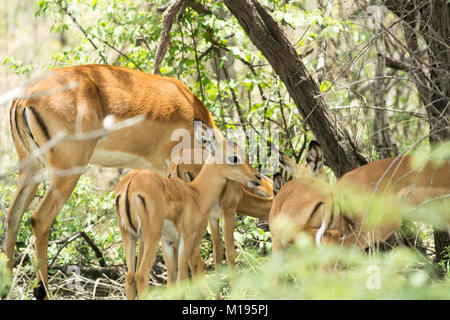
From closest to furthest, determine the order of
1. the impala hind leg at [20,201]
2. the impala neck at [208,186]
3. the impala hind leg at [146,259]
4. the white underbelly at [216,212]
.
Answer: the impala hind leg at [146,259] → the impala neck at [208,186] → the impala hind leg at [20,201] → the white underbelly at [216,212]

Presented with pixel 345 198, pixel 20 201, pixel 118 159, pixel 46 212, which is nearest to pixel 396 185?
pixel 345 198

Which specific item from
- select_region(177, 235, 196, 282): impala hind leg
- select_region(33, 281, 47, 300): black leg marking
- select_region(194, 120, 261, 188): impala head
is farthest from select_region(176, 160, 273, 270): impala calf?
select_region(33, 281, 47, 300): black leg marking

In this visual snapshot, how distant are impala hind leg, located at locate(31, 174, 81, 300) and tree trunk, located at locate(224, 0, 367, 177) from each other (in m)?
1.91

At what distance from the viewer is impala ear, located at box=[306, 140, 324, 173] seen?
18.1ft

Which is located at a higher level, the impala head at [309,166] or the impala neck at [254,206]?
the impala head at [309,166]

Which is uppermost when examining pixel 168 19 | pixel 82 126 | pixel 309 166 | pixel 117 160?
pixel 168 19

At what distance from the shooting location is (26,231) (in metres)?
6.88

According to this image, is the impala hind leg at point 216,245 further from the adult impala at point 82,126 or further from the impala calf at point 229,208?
the adult impala at point 82,126

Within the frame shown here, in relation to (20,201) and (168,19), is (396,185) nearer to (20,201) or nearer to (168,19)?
(168,19)

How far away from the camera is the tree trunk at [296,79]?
5.46 m

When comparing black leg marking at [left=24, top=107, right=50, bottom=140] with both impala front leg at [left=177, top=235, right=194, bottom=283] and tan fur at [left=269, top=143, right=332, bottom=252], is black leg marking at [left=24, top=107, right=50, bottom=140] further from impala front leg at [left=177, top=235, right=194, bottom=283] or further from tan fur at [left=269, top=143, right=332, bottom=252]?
tan fur at [left=269, top=143, right=332, bottom=252]

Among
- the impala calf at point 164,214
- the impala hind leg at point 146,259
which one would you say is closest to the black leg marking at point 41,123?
the impala calf at point 164,214

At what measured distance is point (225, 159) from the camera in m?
5.57

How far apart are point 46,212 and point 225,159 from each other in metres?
1.56
